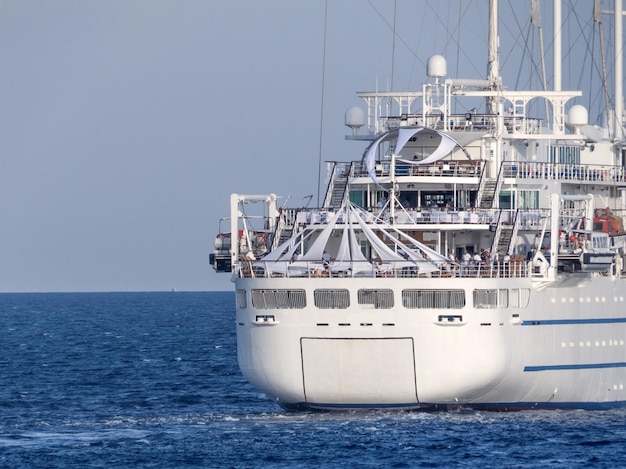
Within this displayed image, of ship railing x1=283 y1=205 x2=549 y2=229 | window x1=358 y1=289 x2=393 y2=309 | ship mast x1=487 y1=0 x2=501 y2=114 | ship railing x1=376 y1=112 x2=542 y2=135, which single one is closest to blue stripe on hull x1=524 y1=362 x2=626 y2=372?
ship railing x1=283 y1=205 x2=549 y2=229

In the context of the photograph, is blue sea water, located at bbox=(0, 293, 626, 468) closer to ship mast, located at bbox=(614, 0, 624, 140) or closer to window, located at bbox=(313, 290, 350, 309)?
window, located at bbox=(313, 290, 350, 309)

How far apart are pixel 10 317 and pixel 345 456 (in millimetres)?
134621

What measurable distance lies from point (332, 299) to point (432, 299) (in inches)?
122

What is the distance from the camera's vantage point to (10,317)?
17750 cm

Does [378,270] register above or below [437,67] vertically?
below

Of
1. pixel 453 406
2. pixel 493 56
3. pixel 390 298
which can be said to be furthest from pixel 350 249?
pixel 493 56

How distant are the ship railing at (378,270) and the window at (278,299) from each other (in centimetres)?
59

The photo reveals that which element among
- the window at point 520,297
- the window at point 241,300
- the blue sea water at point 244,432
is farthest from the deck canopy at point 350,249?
the blue sea water at point 244,432

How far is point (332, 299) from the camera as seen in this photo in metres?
52.9

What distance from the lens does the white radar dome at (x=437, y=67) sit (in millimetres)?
63125

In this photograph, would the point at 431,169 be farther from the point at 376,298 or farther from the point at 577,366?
the point at 577,366

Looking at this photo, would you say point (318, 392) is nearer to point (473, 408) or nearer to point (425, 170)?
point (473, 408)

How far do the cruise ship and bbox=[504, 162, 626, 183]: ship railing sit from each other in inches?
3.5

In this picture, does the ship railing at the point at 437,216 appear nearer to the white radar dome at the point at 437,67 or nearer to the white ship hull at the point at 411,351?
the white ship hull at the point at 411,351
